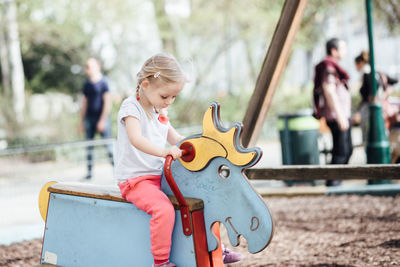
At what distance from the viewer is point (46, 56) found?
2408cm

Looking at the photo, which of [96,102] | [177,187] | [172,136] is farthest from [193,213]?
[96,102]

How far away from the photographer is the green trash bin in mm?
6676

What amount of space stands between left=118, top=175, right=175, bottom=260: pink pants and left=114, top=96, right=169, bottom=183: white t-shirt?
0.13 meters

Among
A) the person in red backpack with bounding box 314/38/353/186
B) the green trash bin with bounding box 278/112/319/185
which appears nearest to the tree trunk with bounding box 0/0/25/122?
the green trash bin with bounding box 278/112/319/185

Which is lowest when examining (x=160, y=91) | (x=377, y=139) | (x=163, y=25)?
(x=377, y=139)

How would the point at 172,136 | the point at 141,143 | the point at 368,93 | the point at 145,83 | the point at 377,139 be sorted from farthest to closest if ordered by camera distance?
the point at 368,93, the point at 377,139, the point at 172,136, the point at 145,83, the point at 141,143

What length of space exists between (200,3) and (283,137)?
10619 millimetres

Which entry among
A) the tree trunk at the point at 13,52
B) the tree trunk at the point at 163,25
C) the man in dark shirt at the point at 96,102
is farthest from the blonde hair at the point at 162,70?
the tree trunk at the point at 163,25

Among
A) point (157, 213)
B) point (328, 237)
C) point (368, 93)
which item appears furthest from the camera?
point (368, 93)

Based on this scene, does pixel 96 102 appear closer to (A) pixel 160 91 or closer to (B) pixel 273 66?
(B) pixel 273 66

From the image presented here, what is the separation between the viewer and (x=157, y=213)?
2420 millimetres

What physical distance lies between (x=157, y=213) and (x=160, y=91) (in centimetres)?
66

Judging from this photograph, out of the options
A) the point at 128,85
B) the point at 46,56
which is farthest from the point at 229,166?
the point at 46,56

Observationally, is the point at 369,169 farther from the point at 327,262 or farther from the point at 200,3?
the point at 200,3
